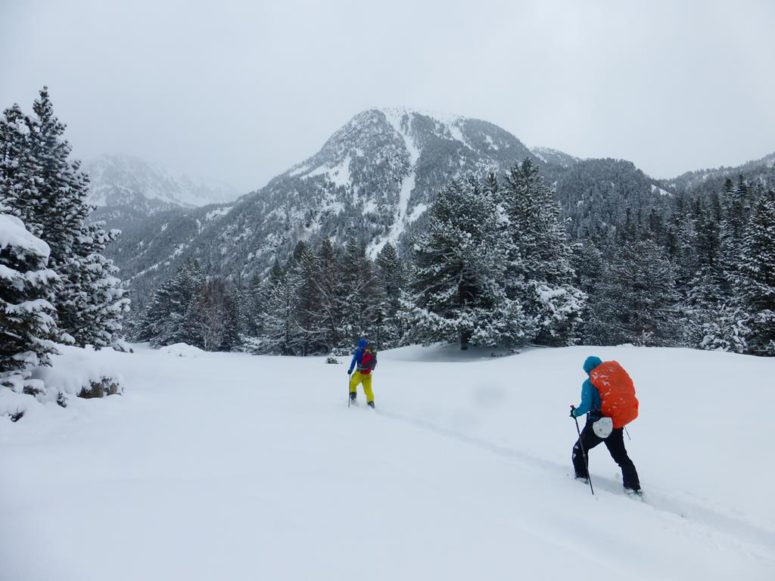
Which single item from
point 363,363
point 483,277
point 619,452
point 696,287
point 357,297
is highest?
point 696,287

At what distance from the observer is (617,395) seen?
575cm

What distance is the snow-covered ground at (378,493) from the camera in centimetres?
344

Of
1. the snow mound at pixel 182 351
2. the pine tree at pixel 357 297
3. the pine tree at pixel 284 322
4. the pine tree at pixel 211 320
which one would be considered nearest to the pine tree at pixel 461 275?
the pine tree at pixel 357 297

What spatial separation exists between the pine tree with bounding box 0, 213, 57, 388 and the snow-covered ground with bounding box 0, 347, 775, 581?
1.03 meters

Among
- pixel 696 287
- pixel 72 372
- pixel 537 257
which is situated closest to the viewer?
pixel 72 372

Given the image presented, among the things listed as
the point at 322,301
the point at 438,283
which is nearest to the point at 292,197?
the point at 322,301

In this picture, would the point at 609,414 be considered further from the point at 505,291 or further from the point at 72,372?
the point at 505,291

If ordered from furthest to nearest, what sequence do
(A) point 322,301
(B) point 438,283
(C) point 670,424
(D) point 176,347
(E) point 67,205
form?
(A) point 322,301
(D) point 176,347
(B) point 438,283
(E) point 67,205
(C) point 670,424

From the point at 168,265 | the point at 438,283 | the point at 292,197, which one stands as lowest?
the point at 438,283

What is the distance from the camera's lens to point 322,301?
1491 inches

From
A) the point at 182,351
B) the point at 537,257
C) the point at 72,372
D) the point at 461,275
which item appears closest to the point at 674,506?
the point at 72,372

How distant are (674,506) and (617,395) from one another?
153 centimetres

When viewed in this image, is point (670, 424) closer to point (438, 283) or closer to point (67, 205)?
point (438, 283)

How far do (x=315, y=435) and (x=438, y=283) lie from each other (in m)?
16.0
